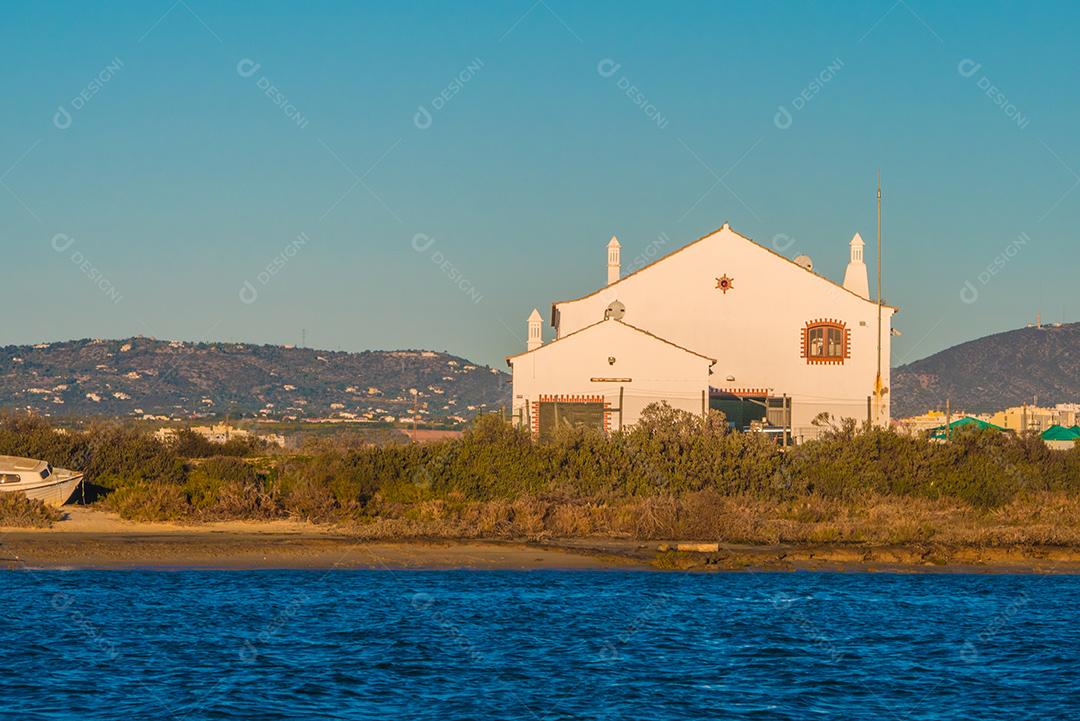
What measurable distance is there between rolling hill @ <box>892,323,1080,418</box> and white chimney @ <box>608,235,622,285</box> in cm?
11081

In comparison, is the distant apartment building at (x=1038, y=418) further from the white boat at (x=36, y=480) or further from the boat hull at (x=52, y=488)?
the white boat at (x=36, y=480)

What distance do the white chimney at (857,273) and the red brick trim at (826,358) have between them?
397 cm

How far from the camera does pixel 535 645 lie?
2472cm

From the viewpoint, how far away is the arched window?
57250 mm

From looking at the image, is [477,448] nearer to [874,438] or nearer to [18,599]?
[874,438]

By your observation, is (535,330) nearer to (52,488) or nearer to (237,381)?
(52,488)

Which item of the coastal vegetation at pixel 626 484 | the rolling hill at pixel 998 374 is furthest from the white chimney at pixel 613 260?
the rolling hill at pixel 998 374

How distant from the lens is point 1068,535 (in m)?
35.7

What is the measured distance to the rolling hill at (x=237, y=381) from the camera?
125 m

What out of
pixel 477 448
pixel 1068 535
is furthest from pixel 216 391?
pixel 1068 535

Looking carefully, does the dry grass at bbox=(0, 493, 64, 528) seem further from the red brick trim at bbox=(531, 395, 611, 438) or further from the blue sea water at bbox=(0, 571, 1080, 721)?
the red brick trim at bbox=(531, 395, 611, 438)

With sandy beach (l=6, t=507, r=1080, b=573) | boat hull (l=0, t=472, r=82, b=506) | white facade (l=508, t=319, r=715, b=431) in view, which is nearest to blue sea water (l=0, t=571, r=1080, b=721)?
sandy beach (l=6, t=507, r=1080, b=573)

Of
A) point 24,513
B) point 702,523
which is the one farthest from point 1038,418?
point 24,513

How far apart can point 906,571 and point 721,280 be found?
26.3 meters
